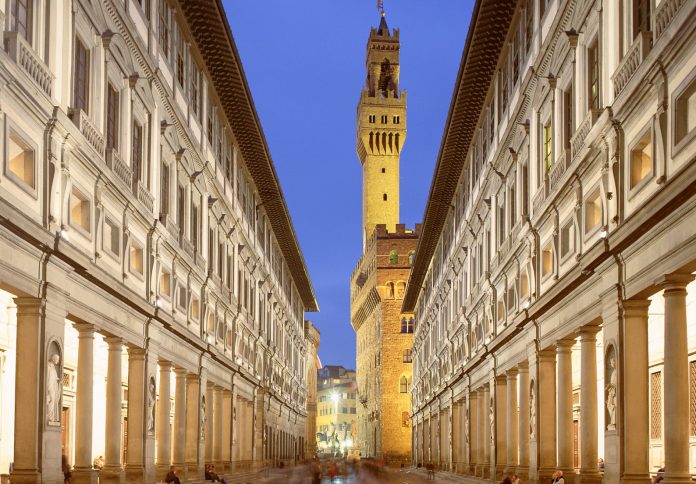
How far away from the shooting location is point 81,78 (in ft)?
86.9

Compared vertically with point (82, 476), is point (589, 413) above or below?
above

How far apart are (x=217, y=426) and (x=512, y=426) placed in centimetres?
1614

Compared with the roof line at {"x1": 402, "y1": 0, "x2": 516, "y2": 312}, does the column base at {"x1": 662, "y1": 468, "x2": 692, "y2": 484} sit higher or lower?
lower

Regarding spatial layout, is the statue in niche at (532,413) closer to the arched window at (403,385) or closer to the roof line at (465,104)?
the roof line at (465,104)

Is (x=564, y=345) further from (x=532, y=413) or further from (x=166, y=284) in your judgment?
(x=166, y=284)

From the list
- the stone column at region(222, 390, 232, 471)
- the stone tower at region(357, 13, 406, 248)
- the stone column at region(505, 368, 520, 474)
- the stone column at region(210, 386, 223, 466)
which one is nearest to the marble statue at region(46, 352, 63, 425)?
the stone column at region(505, 368, 520, 474)

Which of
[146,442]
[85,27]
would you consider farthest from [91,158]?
[146,442]

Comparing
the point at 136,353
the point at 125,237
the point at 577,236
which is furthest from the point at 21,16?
the point at 577,236

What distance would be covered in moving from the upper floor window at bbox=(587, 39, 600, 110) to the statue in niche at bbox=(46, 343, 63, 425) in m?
13.7

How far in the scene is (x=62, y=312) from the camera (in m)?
24.0

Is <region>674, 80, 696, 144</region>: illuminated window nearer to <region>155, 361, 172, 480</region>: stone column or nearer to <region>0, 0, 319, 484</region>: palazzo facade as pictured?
<region>0, 0, 319, 484</region>: palazzo facade

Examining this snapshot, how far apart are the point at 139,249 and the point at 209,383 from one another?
15746mm

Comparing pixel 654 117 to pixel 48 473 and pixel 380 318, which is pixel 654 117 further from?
pixel 380 318

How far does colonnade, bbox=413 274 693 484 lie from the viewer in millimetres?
20797
